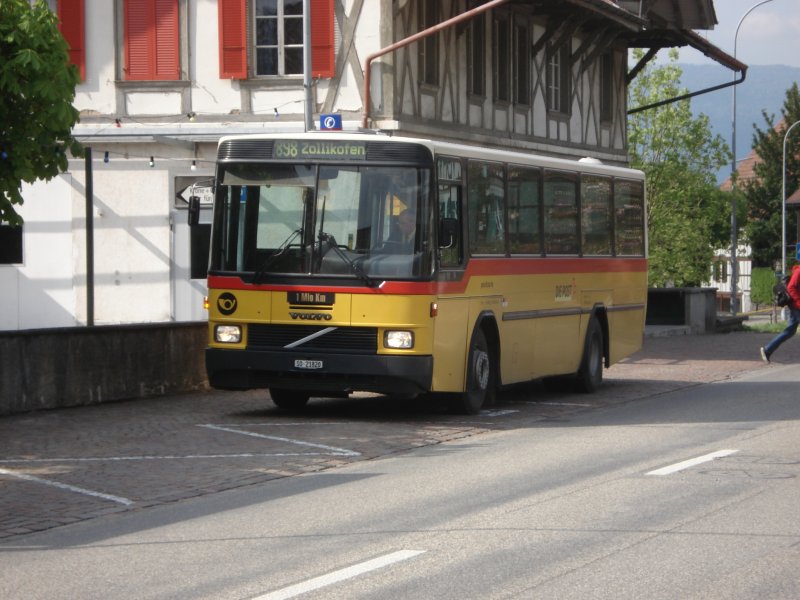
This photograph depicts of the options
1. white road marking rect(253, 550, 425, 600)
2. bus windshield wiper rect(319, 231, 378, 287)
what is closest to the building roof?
bus windshield wiper rect(319, 231, 378, 287)

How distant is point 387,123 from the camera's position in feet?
89.1

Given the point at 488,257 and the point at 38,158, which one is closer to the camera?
the point at 38,158

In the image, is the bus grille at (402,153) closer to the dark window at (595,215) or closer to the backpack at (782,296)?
the dark window at (595,215)

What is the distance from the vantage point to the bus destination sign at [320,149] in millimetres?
15984

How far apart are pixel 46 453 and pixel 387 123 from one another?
47.5 feet

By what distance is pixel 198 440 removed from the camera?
14.6 meters

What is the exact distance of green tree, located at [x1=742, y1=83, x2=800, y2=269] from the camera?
97.3 meters

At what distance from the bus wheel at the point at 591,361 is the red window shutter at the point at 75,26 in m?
11.2

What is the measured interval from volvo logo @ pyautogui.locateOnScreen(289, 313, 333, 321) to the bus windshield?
40cm

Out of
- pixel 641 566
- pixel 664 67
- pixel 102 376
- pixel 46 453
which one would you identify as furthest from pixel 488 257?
pixel 664 67

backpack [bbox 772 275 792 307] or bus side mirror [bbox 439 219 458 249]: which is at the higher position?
bus side mirror [bbox 439 219 458 249]

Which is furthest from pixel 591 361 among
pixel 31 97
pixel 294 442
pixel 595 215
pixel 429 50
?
pixel 429 50

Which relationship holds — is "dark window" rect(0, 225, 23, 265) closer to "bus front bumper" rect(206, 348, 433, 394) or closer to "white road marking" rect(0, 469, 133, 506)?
"bus front bumper" rect(206, 348, 433, 394)

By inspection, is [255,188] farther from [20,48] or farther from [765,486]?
[765,486]
